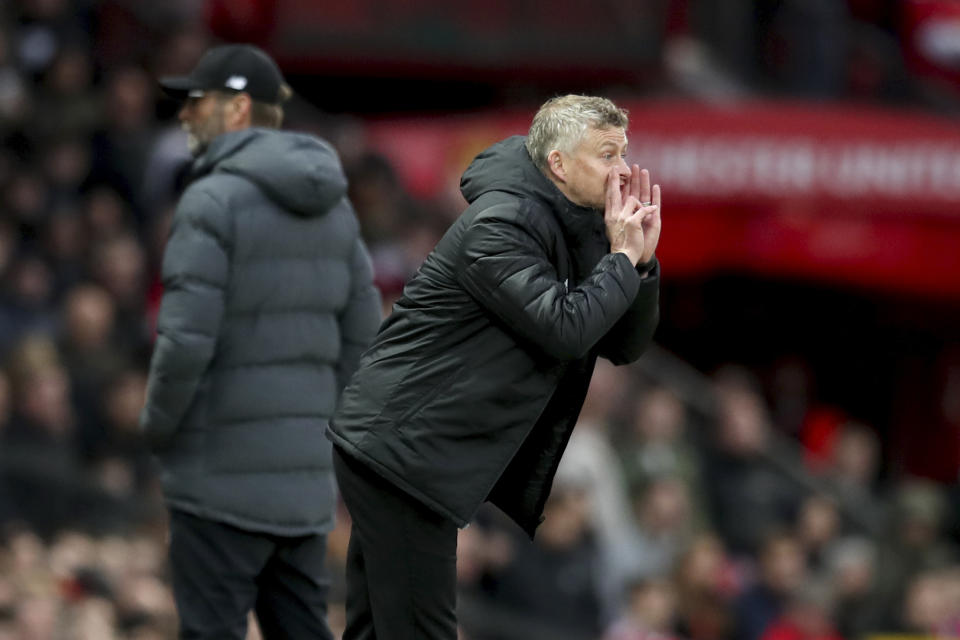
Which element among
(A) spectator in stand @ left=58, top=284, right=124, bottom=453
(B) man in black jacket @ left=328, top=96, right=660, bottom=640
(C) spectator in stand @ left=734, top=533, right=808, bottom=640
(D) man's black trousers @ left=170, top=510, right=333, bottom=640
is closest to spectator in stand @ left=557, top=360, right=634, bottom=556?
(C) spectator in stand @ left=734, top=533, right=808, bottom=640

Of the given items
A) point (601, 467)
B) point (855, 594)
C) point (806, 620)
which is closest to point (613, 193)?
point (806, 620)

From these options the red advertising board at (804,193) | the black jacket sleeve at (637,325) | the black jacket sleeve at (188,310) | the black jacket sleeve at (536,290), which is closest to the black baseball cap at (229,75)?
the black jacket sleeve at (188,310)

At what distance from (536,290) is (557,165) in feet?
1.12

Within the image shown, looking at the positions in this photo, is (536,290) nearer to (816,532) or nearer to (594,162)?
(594,162)

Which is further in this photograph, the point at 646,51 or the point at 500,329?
the point at 646,51

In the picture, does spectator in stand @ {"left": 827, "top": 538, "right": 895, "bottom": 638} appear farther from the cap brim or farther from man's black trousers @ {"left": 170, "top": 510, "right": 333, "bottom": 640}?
the cap brim

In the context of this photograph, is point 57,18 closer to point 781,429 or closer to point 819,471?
point 819,471

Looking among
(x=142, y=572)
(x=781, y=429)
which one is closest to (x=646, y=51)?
(x=781, y=429)

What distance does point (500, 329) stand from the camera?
445 centimetres

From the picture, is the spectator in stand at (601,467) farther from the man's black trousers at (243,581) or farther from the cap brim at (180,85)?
the cap brim at (180,85)

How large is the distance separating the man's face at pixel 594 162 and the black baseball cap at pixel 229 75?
1077mm

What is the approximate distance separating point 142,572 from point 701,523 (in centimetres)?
447

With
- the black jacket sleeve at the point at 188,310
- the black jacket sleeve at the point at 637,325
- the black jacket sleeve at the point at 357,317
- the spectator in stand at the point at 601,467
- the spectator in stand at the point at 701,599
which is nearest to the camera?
the black jacket sleeve at the point at 637,325

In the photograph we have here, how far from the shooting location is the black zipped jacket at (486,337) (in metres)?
4.34
